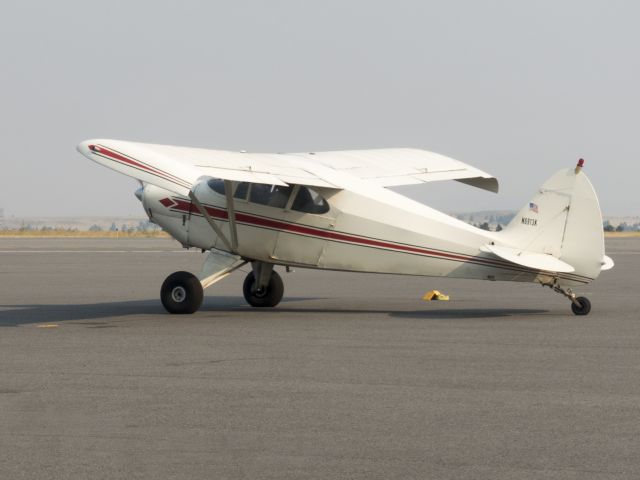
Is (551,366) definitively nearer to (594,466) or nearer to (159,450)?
(594,466)

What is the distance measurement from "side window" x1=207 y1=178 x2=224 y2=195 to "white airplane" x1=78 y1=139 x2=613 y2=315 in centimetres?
2

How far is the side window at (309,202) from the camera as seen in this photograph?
16.1 metres

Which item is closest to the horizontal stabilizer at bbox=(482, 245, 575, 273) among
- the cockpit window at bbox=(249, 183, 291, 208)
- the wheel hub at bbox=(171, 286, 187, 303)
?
the cockpit window at bbox=(249, 183, 291, 208)

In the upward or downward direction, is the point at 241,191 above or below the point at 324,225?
above

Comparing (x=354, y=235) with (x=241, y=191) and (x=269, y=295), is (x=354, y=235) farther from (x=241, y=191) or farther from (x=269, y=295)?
(x=269, y=295)

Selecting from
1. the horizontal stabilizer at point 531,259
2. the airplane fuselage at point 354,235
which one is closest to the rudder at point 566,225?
the horizontal stabilizer at point 531,259

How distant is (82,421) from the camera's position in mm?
7383

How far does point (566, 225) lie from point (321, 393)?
7331 millimetres

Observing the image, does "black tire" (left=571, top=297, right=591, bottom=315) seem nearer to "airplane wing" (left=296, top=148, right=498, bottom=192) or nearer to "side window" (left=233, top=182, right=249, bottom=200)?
"airplane wing" (left=296, top=148, right=498, bottom=192)

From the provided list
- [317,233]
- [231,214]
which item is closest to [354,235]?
[317,233]

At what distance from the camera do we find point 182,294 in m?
15.9

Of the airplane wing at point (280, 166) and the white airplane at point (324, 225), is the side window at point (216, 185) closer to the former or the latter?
the white airplane at point (324, 225)

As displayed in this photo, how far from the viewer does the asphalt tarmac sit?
6.27m

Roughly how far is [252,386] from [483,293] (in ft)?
42.2
